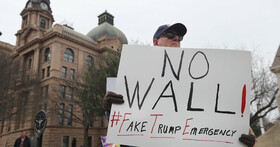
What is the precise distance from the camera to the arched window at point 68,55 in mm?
38625

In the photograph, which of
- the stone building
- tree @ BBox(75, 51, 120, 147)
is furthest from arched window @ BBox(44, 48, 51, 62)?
the stone building

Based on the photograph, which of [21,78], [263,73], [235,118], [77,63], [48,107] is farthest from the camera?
[77,63]

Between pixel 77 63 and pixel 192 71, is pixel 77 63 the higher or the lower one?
the higher one

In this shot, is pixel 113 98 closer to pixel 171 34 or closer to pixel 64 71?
pixel 171 34

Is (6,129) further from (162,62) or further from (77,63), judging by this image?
(162,62)

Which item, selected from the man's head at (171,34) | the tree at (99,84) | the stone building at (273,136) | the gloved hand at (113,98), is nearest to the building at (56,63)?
the tree at (99,84)

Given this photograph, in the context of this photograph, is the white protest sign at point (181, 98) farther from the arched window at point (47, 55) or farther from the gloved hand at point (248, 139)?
the arched window at point (47, 55)

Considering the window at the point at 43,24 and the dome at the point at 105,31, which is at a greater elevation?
the window at the point at 43,24

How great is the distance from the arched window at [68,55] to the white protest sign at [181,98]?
38510 mm

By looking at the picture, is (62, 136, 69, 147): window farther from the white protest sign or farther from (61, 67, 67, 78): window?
the white protest sign

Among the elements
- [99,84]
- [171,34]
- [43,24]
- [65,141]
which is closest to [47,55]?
[43,24]

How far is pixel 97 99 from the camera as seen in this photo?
20.0 m

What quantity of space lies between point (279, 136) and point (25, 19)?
54148 millimetres

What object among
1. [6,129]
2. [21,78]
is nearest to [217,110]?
[21,78]
